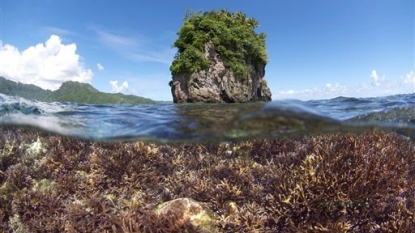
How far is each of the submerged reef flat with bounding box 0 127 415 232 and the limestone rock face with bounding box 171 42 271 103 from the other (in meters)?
22.3

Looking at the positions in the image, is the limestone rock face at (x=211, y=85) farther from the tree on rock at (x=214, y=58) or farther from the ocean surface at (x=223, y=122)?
the ocean surface at (x=223, y=122)

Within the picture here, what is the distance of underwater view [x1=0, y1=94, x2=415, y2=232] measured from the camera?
5.74 m

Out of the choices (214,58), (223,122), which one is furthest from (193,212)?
(214,58)

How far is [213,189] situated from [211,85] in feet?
82.6

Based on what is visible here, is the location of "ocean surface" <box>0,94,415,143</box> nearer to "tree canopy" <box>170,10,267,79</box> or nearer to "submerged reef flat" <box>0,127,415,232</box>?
"submerged reef flat" <box>0,127,415,232</box>

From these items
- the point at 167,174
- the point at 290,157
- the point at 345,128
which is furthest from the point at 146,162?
the point at 345,128

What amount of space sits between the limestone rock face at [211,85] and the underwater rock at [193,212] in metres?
24.1

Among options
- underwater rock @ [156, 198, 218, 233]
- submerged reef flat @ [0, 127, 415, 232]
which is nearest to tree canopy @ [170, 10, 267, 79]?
submerged reef flat @ [0, 127, 415, 232]

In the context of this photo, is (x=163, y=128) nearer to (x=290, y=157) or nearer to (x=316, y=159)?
(x=290, y=157)

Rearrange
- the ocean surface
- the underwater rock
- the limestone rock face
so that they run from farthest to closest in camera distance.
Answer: the limestone rock face < the ocean surface < the underwater rock

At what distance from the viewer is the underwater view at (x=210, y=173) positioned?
18.8ft

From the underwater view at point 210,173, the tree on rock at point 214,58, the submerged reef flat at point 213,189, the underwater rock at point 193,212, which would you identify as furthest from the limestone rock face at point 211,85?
the underwater rock at point 193,212

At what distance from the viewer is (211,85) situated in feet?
101

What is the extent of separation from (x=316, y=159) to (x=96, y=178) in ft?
16.0
